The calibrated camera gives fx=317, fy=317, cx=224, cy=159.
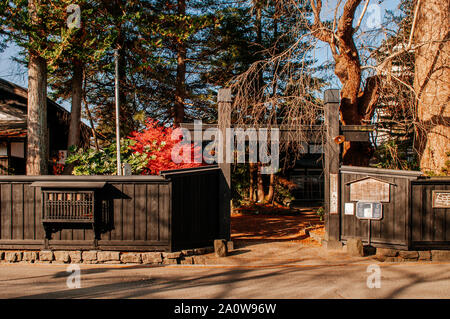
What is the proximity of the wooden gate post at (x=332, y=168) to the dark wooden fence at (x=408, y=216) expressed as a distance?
29.2 inches

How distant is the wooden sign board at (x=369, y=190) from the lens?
849 cm

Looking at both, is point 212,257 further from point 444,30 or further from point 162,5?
point 162,5

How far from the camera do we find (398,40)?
10.5m

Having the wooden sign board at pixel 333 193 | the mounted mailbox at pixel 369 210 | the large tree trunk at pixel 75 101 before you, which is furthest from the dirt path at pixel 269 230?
the large tree trunk at pixel 75 101

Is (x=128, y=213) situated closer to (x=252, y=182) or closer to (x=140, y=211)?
(x=140, y=211)

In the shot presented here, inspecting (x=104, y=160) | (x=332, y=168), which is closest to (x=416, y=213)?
(x=332, y=168)

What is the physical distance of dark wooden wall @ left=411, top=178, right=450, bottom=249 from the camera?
820 centimetres

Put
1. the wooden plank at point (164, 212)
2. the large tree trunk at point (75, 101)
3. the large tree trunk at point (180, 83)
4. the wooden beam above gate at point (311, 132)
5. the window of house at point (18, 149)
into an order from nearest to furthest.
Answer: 1. the wooden plank at point (164, 212)
2. the wooden beam above gate at point (311, 132)
3. the large tree trunk at point (75, 101)
4. the window of house at point (18, 149)
5. the large tree trunk at point (180, 83)

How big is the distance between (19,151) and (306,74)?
13.6m

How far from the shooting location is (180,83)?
49.3 feet

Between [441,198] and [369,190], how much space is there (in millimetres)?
1741

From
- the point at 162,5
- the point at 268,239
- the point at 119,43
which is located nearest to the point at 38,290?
the point at 268,239

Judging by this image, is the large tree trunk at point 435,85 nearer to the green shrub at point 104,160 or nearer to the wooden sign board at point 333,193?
the wooden sign board at point 333,193

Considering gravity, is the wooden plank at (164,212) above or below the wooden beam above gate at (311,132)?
below
